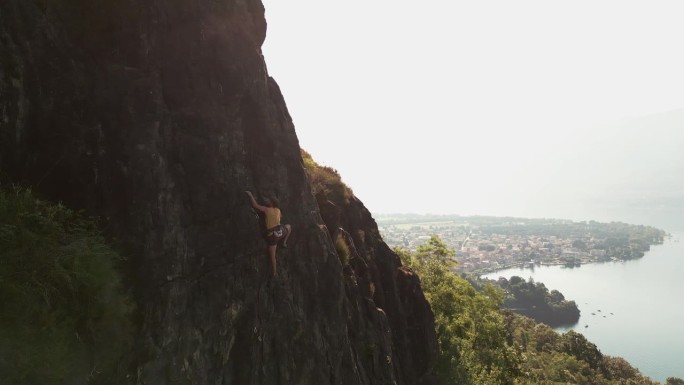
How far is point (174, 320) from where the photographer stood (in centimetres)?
831

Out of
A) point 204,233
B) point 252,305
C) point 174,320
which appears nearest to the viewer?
point 174,320

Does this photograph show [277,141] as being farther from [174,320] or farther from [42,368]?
[42,368]

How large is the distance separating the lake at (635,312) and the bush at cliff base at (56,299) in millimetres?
118105

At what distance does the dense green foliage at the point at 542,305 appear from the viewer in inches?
4887

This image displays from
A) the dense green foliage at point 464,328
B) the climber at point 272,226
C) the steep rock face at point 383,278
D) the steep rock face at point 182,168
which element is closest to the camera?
the steep rock face at point 182,168

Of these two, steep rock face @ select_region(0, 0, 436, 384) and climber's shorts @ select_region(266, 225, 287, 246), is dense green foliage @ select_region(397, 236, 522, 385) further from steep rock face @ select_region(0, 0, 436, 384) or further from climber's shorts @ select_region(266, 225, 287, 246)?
climber's shorts @ select_region(266, 225, 287, 246)

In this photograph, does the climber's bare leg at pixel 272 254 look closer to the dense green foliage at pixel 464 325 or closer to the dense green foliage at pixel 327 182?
the dense green foliage at pixel 327 182

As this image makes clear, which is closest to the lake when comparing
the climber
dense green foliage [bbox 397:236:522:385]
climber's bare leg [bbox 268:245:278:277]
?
dense green foliage [bbox 397:236:522:385]

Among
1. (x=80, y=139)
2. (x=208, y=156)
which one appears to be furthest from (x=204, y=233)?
(x=80, y=139)

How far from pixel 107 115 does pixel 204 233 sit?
3434 mm

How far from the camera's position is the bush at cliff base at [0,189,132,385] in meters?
5.88

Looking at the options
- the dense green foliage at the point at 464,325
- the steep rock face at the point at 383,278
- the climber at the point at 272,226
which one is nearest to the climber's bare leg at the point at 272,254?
the climber at the point at 272,226

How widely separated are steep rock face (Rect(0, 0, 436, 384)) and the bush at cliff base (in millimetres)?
529

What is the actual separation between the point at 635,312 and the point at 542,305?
31664mm
